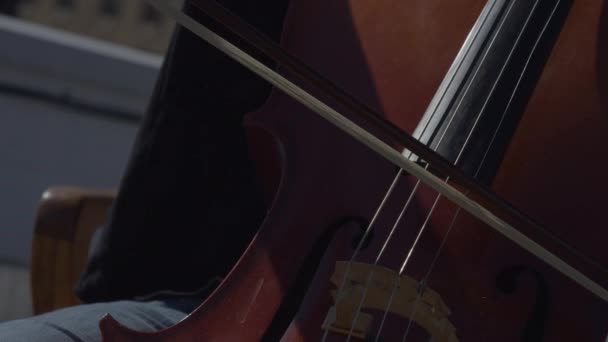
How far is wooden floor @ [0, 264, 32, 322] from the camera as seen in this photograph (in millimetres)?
1869

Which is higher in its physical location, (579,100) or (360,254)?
(579,100)

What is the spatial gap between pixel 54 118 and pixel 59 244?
1042 millimetres

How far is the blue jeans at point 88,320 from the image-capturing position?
2.22ft

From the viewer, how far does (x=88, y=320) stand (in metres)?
0.71

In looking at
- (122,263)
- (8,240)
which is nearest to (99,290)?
(122,263)

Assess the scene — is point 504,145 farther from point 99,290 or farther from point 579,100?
point 99,290

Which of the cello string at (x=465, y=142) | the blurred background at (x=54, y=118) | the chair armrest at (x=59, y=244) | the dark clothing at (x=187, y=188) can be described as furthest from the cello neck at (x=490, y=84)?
the blurred background at (x=54, y=118)

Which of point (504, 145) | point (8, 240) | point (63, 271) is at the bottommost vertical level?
point (8, 240)

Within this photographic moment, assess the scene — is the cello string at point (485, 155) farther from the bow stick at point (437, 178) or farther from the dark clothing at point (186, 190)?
the dark clothing at point (186, 190)

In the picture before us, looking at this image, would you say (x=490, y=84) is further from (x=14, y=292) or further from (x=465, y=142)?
(x=14, y=292)

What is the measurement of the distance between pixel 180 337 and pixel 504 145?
28cm

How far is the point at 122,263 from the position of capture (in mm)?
841

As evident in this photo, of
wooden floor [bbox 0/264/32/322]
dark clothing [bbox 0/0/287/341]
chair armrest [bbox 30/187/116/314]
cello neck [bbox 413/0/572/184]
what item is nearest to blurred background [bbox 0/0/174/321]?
wooden floor [bbox 0/264/32/322]

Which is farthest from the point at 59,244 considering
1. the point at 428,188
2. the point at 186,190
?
the point at 428,188
